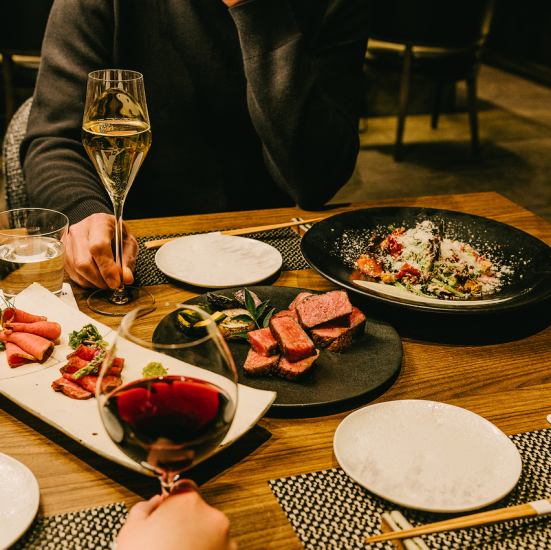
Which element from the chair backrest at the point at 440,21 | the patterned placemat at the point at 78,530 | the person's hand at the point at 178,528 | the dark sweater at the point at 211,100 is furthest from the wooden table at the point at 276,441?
the chair backrest at the point at 440,21

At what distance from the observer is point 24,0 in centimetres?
424

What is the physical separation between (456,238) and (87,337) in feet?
3.03

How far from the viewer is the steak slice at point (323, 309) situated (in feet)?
3.80

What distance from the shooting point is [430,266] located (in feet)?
4.73

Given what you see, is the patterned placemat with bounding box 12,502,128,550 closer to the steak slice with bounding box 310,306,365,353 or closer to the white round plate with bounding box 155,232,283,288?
the steak slice with bounding box 310,306,365,353

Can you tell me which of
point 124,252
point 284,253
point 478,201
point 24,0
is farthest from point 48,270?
point 24,0

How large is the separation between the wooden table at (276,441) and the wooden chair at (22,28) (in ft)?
11.7

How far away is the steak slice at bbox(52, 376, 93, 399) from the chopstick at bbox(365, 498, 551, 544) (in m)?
0.45

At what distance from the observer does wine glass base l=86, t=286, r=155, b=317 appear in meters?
1.31

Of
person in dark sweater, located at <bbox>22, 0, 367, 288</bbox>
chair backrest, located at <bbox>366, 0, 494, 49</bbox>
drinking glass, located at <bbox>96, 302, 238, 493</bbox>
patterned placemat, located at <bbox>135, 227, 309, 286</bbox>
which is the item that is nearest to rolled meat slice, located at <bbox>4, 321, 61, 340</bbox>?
patterned placemat, located at <bbox>135, 227, 309, 286</bbox>

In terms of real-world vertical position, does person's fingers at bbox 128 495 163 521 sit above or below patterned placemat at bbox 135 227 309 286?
above

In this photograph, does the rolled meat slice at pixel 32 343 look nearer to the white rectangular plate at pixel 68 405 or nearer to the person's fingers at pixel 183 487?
the white rectangular plate at pixel 68 405

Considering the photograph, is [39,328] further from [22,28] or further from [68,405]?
[22,28]

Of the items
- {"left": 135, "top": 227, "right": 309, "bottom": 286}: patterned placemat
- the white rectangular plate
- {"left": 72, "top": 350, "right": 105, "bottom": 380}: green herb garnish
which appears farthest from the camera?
{"left": 135, "top": 227, "right": 309, "bottom": 286}: patterned placemat
